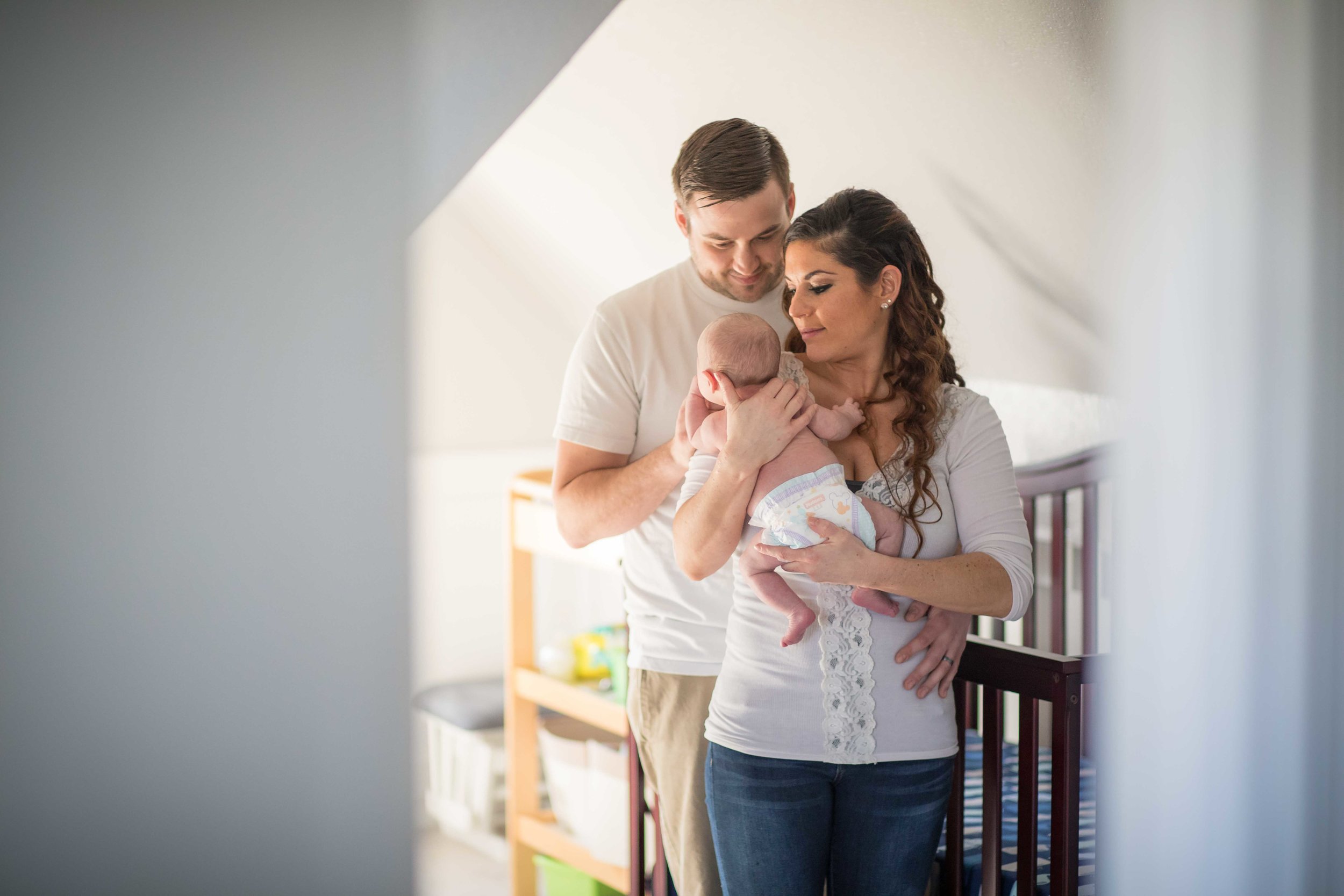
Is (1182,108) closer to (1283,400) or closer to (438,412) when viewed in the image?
(1283,400)

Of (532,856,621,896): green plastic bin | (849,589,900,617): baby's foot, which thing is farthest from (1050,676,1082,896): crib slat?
(532,856,621,896): green plastic bin

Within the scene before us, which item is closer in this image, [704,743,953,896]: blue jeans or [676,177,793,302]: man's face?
[704,743,953,896]: blue jeans

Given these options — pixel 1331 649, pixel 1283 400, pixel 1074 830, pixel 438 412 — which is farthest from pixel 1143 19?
pixel 438 412

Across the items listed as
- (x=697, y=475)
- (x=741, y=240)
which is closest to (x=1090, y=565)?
(x=741, y=240)

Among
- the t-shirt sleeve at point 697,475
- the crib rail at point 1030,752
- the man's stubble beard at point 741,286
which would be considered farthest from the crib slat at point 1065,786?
the man's stubble beard at point 741,286

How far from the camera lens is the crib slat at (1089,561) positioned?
2.35 metres

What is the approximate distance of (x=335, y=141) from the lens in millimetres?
1611

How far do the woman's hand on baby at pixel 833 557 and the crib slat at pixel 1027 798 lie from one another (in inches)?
15.0

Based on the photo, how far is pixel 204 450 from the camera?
157cm

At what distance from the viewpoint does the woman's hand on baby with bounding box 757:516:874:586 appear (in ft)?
3.87

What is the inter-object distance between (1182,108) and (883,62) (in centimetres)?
70

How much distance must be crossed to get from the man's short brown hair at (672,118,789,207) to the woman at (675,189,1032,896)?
8.6 inches

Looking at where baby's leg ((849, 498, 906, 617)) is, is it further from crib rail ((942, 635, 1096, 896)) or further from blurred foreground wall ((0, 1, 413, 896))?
blurred foreground wall ((0, 1, 413, 896))

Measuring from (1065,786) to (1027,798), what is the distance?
6 cm
